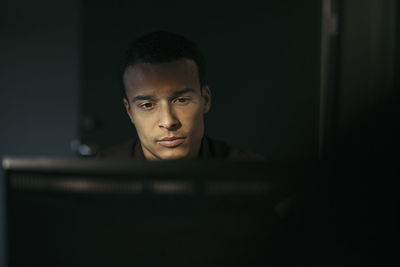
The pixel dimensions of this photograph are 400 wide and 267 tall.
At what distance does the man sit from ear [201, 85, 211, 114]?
17 millimetres

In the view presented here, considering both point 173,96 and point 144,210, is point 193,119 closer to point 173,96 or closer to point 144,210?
point 173,96

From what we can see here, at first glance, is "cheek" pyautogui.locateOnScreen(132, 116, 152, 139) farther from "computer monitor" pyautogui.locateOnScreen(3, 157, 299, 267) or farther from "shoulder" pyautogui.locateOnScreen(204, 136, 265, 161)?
"computer monitor" pyautogui.locateOnScreen(3, 157, 299, 267)

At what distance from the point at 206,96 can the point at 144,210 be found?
82cm

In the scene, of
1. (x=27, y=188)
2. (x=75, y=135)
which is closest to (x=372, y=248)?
(x=27, y=188)

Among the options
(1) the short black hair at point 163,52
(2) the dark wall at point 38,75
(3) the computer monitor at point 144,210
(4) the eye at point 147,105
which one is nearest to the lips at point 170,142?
(4) the eye at point 147,105

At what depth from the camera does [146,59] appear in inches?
40.9

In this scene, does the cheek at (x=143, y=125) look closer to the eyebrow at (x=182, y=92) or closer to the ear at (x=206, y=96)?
the eyebrow at (x=182, y=92)

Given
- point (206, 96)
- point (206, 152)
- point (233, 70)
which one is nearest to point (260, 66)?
point (233, 70)

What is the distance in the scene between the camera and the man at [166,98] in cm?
102

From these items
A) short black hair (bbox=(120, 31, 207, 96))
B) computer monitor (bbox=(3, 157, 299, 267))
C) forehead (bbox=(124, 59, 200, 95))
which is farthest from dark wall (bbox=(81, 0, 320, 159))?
Answer: computer monitor (bbox=(3, 157, 299, 267))

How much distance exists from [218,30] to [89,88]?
79 centimetres

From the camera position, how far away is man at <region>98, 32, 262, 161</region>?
1.02 metres

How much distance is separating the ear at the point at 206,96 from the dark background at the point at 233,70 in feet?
0.16

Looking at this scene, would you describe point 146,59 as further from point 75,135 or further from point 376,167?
point 75,135
